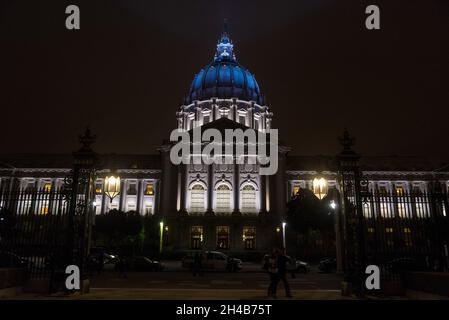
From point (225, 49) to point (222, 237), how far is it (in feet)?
181

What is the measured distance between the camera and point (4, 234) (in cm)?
1378

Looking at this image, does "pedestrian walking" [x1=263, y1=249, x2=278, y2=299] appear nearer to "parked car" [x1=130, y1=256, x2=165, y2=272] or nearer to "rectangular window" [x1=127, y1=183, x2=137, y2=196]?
"parked car" [x1=130, y1=256, x2=165, y2=272]

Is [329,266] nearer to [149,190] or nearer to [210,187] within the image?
[210,187]

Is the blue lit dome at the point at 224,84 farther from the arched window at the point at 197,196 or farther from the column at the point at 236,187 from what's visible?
the arched window at the point at 197,196

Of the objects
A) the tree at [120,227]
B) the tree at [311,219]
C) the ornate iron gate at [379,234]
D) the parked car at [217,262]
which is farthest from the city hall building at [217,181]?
the ornate iron gate at [379,234]

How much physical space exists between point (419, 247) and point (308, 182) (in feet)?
179

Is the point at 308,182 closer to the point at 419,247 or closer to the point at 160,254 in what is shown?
the point at 160,254

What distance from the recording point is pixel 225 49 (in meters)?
96.8

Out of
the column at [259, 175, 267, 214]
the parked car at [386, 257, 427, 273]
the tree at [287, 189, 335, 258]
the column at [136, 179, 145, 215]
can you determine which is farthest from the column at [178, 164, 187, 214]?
the parked car at [386, 257, 427, 273]

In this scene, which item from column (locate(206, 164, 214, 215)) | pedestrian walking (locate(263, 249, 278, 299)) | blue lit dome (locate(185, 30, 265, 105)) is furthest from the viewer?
blue lit dome (locate(185, 30, 265, 105))

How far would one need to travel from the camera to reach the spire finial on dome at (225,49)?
94.3 meters

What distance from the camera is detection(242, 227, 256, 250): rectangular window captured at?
57219 millimetres
